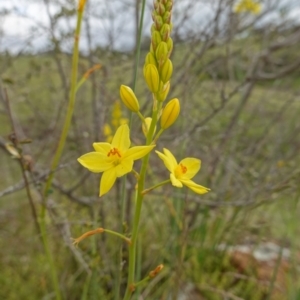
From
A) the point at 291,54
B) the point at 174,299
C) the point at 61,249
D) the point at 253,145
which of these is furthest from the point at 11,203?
the point at 291,54

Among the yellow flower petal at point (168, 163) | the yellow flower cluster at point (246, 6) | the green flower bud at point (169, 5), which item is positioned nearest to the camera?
the green flower bud at point (169, 5)

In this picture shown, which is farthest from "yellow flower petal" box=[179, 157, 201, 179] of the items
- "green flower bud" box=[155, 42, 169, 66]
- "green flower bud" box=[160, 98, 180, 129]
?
"green flower bud" box=[155, 42, 169, 66]

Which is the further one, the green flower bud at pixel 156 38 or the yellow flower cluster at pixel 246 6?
the yellow flower cluster at pixel 246 6

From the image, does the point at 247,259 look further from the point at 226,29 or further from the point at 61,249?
the point at 226,29

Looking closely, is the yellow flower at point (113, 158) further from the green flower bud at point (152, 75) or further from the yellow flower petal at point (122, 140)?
the green flower bud at point (152, 75)

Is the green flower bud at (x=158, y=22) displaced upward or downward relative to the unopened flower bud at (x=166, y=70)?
upward

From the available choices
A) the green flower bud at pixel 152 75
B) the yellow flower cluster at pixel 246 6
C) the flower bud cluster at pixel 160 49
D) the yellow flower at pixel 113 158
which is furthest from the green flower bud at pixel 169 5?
the yellow flower cluster at pixel 246 6
